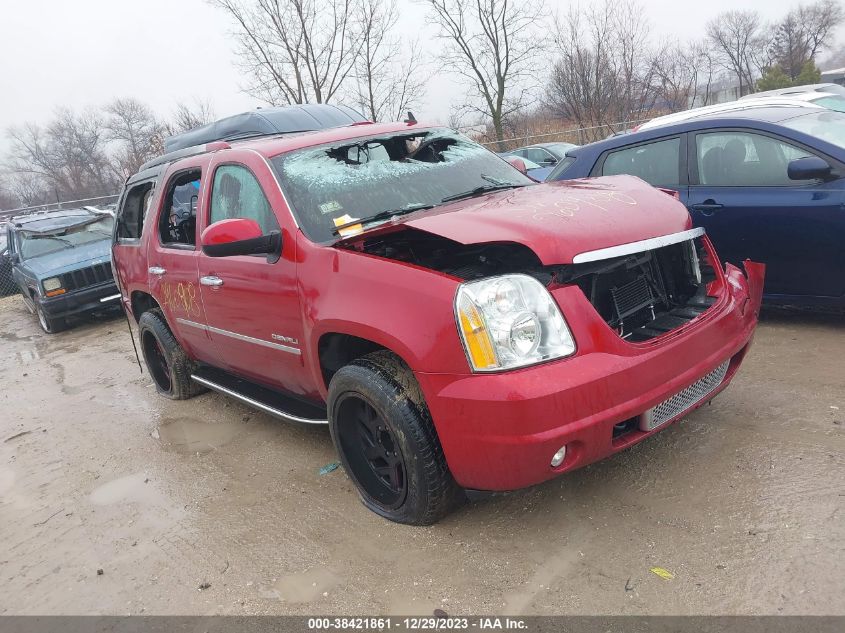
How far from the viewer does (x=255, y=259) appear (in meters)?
3.48

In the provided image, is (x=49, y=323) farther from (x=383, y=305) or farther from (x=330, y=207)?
(x=383, y=305)

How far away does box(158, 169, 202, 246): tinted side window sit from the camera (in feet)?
14.5

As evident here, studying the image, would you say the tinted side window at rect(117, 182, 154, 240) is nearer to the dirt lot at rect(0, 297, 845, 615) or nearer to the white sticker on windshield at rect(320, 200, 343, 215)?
the dirt lot at rect(0, 297, 845, 615)

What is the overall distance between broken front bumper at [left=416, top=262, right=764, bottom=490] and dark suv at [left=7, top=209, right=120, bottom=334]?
26.8 feet

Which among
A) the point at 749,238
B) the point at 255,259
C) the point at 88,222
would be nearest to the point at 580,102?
the point at 88,222

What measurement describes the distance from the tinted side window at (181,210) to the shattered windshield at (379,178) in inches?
44.0

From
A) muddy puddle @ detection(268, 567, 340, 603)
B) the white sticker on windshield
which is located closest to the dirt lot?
muddy puddle @ detection(268, 567, 340, 603)

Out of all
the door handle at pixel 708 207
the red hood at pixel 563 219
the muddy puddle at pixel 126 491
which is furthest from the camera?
the door handle at pixel 708 207

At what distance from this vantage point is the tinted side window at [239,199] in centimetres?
349

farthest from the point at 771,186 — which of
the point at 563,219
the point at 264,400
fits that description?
the point at 264,400

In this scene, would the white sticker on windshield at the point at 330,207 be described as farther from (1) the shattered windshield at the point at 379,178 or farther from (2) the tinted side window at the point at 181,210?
(2) the tinted side window at the point at 181,210

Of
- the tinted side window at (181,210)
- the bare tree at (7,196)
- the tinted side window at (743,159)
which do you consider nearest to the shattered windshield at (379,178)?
the tinted side window at (181,210)

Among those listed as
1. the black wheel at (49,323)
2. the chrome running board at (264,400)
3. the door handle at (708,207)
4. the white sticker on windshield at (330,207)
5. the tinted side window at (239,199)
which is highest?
the tinted side window at (239,199)

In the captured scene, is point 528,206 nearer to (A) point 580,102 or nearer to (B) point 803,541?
(B) point 803,541
